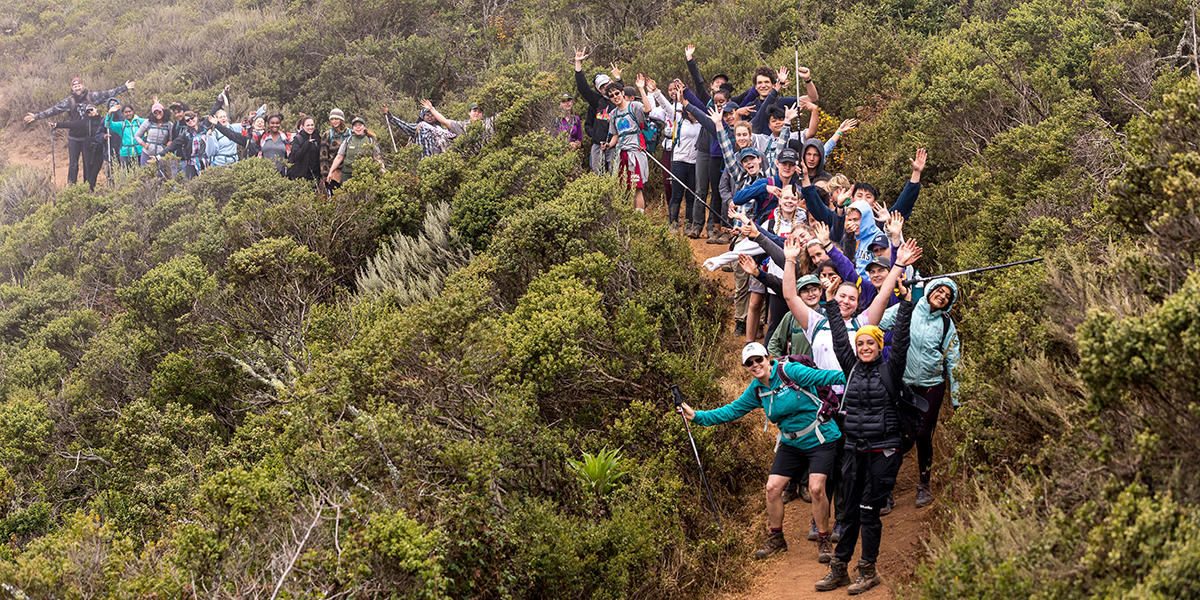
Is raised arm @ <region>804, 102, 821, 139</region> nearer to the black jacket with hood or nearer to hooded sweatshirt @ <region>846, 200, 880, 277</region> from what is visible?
hooded sweatshirt @ <region>846, 200, 880, 277</region>

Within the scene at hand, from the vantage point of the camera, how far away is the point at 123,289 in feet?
45.0

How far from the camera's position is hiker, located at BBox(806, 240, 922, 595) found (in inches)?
257

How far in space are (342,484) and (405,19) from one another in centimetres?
1711

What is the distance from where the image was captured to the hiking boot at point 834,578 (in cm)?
685

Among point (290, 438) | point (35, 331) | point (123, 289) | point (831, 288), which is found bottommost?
point (35, 331)

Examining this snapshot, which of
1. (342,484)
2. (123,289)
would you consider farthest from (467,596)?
(123,289)

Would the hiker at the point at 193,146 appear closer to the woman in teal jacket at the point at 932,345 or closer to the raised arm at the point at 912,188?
the raised arm at the point at 912,188

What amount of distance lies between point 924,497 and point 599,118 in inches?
269

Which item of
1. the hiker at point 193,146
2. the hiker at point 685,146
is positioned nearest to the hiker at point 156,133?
the hiker at point 193,146

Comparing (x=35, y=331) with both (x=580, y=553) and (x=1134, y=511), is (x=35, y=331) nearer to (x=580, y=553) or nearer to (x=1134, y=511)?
(x=580, y=553)

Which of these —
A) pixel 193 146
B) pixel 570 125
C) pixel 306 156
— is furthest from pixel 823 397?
pixel 193 146

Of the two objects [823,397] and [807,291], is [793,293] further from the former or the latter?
[823,397]

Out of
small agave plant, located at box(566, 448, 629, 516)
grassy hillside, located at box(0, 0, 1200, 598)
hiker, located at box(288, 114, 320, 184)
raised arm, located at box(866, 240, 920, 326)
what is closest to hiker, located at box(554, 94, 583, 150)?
grassy hillside, located at box(0, 0, 1200, 598)

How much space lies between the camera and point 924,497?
7.67 meters
